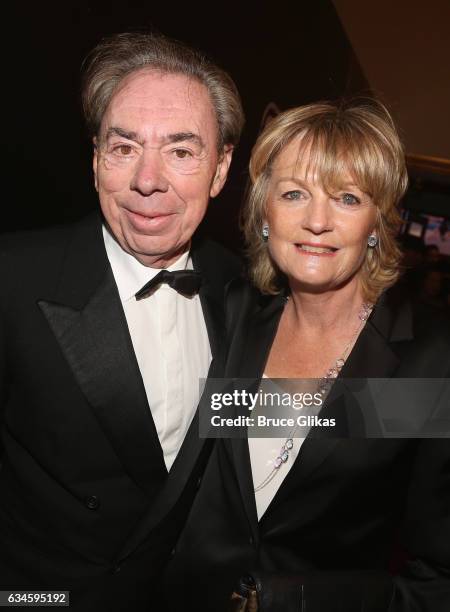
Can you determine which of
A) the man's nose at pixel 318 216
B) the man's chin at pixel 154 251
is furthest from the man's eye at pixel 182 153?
the man's nose at pixel 318 216

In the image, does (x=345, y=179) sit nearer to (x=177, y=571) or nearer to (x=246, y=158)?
(x=177, y=571)

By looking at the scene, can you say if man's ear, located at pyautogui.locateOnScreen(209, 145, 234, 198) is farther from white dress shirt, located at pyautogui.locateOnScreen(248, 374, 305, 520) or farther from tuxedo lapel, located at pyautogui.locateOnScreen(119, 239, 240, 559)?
white dress shirt, located at pyautogui.locateOnScreen(248, 374, 305, 520)

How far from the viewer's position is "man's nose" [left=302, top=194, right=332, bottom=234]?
164 centimetres

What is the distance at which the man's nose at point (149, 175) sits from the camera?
1.55 meters

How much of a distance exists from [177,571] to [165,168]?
4.55 feet

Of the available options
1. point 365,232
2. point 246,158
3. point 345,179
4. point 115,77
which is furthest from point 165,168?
point 246,158

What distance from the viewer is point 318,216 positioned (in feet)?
5.39

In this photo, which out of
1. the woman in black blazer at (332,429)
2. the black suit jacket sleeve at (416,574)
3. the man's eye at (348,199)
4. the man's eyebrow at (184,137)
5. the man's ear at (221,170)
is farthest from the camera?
the man's ear at (221,170)

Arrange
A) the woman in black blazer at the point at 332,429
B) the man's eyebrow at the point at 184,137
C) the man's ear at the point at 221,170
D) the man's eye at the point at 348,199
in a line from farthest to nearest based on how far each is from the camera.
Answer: the man's ear at the point at 221,170
the man's eye at the point at 348,199
the man's eyebrow at the point at 184,137
the woman in black blazer at the point at 332,429

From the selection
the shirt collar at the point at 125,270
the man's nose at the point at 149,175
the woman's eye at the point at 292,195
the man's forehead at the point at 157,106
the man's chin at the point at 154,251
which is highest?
the man's forehead at the point at 157,106

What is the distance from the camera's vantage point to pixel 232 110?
5.80ft

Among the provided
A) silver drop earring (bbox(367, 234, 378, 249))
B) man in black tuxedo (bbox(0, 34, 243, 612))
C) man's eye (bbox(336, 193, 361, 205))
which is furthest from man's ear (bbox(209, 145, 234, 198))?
silver drop earring (bbox(367, 234, 378, 249))

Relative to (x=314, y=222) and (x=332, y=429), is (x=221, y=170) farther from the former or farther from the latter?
(x=332, y=429)

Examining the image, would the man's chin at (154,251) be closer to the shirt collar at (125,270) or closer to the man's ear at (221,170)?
the shirt collar at (125,270)
